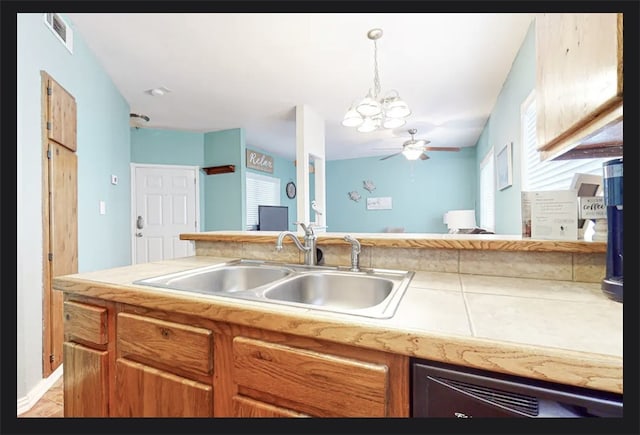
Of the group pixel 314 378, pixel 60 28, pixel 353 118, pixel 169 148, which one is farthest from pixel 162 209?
pixel 314 378

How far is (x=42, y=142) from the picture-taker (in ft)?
5.85

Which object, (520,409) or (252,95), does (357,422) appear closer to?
(520,409)

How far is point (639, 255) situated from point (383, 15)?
2.06 m

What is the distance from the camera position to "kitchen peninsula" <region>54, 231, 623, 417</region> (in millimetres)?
540

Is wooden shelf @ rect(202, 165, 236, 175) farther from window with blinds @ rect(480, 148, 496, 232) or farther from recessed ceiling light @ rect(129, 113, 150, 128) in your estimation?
window with blinds @ rect(480, 148, 496, 232)

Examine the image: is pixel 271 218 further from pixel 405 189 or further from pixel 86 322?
pixel 86 322

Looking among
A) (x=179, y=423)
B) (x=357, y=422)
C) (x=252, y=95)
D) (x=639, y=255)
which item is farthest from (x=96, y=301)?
(x=252, y=95)

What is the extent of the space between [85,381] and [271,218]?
15.0ft

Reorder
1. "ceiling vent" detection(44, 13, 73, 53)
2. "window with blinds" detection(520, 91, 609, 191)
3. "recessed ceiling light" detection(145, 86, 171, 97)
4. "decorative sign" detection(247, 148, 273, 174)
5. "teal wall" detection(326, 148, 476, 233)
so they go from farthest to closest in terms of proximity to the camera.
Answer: "teal wall" detection(326, 148, 476, 233), "decorative sign" detection(247, 148, 273, 174), "recessed ceiling light" detection(145, 86, 171, 97), "ceiling vent" detection(44, 13, 73, 53), "window with blinds" detection(520, 91, 609, 191)

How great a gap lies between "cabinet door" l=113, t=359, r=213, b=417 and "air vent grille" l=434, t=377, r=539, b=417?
2.23ft

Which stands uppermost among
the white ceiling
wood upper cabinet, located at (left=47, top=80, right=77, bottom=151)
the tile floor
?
the white ceiling

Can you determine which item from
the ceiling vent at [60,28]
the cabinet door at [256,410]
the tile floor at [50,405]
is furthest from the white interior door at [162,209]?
the cabinet door at [256,410]

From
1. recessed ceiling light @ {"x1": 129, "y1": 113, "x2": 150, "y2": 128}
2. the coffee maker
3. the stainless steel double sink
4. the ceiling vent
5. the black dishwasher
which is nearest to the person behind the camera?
the black dishwasher

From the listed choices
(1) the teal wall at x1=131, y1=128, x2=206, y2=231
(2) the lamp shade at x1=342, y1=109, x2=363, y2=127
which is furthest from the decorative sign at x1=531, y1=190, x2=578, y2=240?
(1) the teal wall at x1=131, y1=128, x2=206, y2=231
